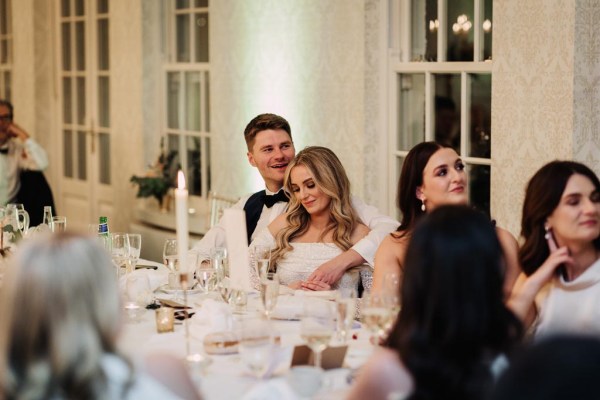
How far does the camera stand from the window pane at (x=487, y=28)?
5102 millimetres

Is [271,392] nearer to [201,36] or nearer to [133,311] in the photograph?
[133,311]

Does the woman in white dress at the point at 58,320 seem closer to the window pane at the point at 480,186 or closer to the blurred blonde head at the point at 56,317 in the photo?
the blurred blonde head at the point at 56,317

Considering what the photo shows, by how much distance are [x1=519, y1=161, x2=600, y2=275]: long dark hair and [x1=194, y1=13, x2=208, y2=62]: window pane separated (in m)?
4.70

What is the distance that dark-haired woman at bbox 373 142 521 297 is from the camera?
391 centimetres

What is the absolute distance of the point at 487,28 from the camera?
512 centimetres

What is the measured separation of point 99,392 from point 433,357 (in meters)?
0.62

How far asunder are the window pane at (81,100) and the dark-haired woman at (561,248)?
267 inches

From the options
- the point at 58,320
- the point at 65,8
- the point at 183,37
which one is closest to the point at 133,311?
the point at 58,320

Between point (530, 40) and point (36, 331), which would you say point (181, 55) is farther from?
point (36, 331)

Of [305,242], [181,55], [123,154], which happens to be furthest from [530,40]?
[123,154]

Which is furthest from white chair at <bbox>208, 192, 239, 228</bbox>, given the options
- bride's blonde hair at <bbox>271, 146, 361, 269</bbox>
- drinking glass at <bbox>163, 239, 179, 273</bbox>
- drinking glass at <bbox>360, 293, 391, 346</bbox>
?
drinking glass at <bbox>360, 293, 391, 346</bbox>

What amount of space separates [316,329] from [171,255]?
136 cm

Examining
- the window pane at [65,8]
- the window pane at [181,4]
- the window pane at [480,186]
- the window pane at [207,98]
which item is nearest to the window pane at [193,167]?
the window pane at [207,98]

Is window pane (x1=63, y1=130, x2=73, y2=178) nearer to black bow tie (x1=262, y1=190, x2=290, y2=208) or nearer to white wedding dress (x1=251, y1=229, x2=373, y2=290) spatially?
black bow tie (x1=262, y1=190, x2=290, y2=208)
